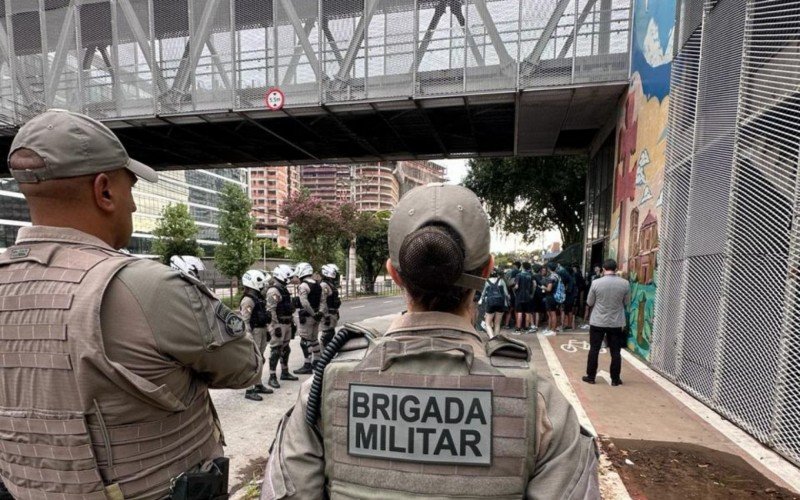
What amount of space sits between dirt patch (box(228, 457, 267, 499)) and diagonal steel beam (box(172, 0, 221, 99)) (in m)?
10.2

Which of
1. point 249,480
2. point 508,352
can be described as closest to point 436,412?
point 508,352

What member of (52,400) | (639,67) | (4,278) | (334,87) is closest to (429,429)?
(52,400)

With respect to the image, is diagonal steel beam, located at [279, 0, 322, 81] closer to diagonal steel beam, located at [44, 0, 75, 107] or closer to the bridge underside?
the bridge underside

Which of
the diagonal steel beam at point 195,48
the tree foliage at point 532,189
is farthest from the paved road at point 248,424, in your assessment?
the tree foliage at point 532,189

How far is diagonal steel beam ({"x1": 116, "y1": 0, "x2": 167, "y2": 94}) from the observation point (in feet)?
35.8

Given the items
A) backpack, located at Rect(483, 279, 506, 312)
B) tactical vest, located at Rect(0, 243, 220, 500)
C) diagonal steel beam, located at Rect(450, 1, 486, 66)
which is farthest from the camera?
backpack, located at Rect(483, 279, 506, 312)

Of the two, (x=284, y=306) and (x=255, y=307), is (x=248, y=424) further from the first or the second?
(x=284, y=306)

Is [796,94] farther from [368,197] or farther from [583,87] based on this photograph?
[368,197]

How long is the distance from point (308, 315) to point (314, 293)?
1.31 ft

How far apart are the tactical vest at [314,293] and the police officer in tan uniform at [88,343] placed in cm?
626

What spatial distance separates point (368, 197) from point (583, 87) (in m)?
100

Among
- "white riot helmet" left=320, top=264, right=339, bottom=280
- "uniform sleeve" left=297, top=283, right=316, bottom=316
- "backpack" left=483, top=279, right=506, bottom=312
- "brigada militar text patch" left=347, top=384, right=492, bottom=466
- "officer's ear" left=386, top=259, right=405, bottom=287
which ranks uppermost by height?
"officer's ear" left=386, top=259, right=405, bottom=287

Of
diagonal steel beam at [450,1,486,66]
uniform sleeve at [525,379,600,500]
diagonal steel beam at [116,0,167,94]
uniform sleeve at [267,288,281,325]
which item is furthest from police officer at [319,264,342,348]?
diagonal steel beam at [116,0,167,94]

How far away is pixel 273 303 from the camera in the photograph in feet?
22.3
